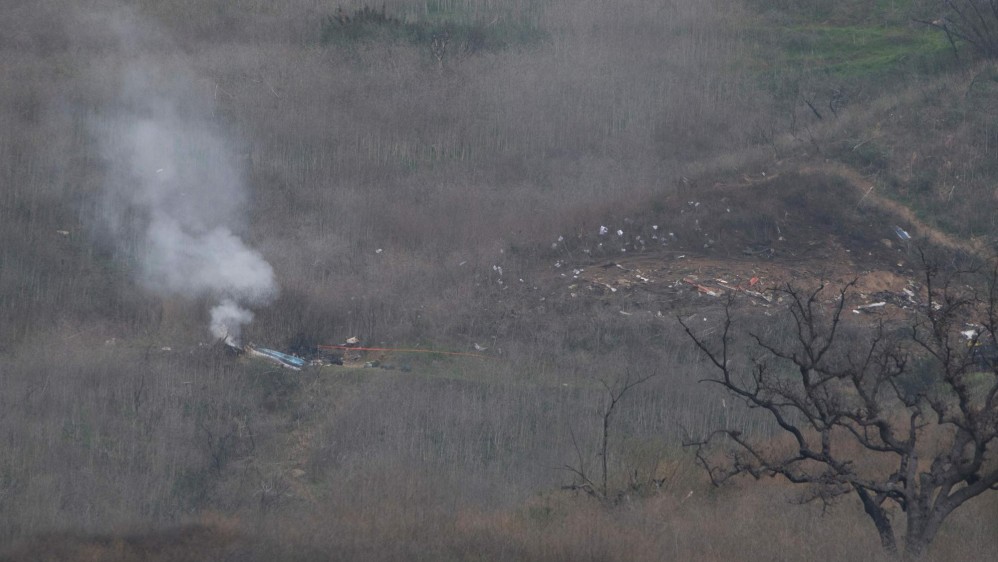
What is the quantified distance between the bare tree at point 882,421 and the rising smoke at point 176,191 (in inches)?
298

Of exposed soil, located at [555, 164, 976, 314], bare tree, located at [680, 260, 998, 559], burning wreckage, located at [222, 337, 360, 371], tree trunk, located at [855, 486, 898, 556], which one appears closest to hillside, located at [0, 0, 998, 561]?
exposed soil, located at [555, 164, 976, 314]

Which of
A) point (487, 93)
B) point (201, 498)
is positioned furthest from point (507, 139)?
point (201, 498)

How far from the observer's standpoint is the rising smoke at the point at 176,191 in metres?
17.3

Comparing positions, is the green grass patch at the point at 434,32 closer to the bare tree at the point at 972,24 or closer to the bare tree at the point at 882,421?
the bare tree at the point at 972,24

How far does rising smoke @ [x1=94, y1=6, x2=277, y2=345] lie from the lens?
17.3 m

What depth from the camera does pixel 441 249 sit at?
62.2 ft

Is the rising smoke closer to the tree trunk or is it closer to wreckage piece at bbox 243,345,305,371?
wreckage piece at bbox 243,345,305,371

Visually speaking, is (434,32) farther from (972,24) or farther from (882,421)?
(882,421)

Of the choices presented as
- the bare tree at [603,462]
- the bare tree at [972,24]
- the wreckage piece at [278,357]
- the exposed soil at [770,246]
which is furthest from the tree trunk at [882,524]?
the bare tree at [972,24]

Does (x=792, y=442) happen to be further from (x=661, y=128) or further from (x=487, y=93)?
(x=487, y=93)

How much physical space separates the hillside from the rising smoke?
Answer: 0.07m

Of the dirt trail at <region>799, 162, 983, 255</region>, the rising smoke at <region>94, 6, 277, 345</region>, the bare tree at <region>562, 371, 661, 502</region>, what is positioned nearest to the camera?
the bare tree at <region>562, 371, 661, 502</region>

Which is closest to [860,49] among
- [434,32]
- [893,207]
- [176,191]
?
[893,207]

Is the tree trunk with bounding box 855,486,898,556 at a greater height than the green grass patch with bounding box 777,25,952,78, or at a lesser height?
lesser
